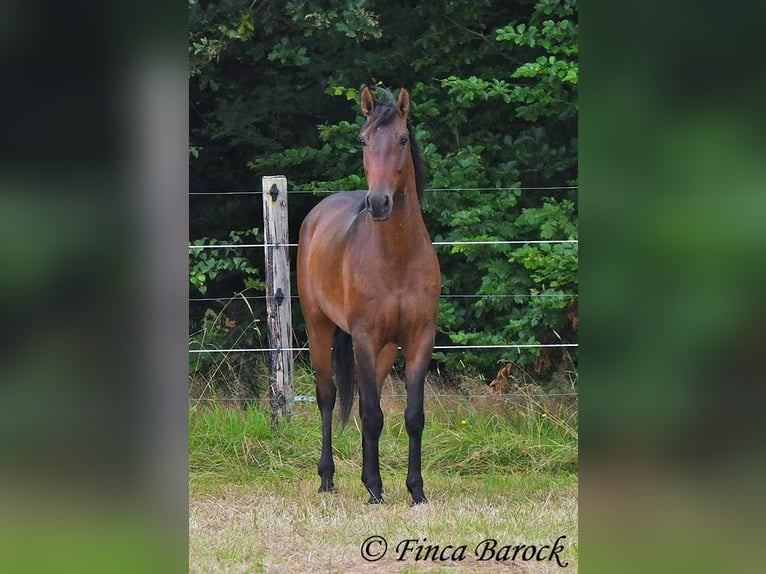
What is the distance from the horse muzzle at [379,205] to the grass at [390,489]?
1.42 m

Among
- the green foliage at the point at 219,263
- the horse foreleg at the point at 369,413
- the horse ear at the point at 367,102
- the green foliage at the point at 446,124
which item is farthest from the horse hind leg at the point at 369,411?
the green foliage at the point at 219,263

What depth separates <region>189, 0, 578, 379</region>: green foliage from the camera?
700 centimetres

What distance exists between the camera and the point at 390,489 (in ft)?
16.2

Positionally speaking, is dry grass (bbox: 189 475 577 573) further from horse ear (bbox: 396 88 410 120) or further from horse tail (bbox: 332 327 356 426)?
horse ear (bbox: 396 88 410 120)

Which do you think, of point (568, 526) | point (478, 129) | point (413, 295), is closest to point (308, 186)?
point (478, 129)

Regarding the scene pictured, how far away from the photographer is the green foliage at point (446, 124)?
7004mm

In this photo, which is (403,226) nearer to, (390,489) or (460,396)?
(390,489)

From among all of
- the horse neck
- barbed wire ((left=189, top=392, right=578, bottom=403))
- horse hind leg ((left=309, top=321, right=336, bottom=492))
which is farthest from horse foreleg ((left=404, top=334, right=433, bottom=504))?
barbed wire ((left=189, top=392, right=578, bottom=403))

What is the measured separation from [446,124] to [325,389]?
10.2ft

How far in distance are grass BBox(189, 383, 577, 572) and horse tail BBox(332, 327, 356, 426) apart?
0.31 m
